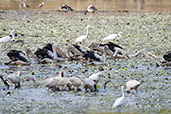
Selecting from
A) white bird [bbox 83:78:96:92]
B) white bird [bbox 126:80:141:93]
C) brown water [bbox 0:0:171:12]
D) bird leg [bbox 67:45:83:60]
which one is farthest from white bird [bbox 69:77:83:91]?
brown water [bbox 0:0:171:12]

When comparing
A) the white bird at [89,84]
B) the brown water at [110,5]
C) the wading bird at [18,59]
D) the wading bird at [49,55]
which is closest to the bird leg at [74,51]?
the wading bird at [49,55]

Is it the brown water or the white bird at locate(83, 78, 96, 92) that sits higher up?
the brown water

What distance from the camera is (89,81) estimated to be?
35.8ft

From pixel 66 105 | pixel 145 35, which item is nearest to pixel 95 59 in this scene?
pixel 66 105

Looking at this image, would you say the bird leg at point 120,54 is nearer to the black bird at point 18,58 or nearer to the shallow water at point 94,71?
the shallow water at point 94,71

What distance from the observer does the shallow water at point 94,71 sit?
9977 millimetres

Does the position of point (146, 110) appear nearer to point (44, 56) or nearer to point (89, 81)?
point (89, 81)

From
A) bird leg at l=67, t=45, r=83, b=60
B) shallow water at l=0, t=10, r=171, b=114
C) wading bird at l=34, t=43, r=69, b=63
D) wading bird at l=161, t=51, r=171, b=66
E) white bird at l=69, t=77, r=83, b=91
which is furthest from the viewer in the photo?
bird leg at l=67, t=45, r=83, b=60

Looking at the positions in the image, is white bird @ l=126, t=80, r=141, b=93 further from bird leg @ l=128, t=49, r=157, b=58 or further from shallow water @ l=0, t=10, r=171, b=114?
bird leg @ l=128, t=49, r=157, b=58

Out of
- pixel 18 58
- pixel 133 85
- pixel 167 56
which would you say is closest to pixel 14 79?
pixel 133 85

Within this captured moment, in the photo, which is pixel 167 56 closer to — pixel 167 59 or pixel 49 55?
pixel 167 59

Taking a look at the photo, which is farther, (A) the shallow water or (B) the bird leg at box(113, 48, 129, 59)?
(B) the bird leg at box(113, 48, 129, 59)

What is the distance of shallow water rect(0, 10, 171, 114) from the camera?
9977 mm

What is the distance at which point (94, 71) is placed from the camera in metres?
14.1
